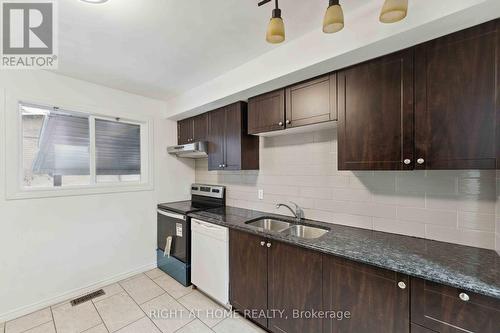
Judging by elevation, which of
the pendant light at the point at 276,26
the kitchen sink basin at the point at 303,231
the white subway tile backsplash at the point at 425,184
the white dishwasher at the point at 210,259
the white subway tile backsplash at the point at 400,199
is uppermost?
the pendant light at the point at 276,26

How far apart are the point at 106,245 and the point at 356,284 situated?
2.81 m

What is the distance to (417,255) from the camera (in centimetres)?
130

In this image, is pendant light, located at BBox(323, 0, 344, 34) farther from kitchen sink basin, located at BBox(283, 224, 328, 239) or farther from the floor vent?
the floor vent

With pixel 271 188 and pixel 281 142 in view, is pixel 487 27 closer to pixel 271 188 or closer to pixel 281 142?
pixel 281 142

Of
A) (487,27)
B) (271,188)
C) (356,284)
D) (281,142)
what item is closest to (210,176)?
(271,188)

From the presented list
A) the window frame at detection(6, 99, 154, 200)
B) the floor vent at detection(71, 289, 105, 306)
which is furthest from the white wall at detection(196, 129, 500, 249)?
the floor vent at detection(71, 289, 105, 306)

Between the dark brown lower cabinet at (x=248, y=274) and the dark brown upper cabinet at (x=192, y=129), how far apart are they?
1.49m

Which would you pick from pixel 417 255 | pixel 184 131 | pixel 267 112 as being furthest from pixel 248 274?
pixel 184 131

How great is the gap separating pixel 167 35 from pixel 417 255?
2316 millimetres

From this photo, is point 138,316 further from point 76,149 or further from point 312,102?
point 312,102

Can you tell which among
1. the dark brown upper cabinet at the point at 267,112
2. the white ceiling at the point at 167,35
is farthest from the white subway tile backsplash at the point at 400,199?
the white ceiling at the point at 167,35

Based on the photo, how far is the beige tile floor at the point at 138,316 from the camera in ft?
6.26

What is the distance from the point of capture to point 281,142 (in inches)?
96.3

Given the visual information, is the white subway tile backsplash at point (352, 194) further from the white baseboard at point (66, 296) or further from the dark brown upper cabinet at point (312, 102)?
the white baseboard at point (66, 296)
